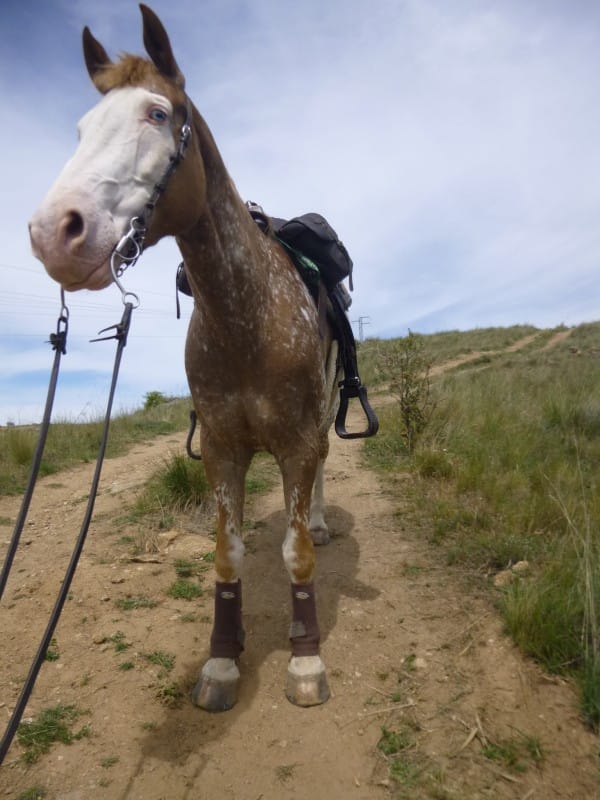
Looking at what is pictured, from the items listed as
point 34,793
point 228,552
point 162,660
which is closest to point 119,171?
point 228,552

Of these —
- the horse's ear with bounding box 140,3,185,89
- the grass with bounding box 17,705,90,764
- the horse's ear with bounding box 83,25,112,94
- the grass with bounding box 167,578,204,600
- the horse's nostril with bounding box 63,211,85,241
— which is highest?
the horse's ear with bounding box 83,25,112,94

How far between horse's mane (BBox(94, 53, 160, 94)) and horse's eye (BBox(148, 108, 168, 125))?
0.39 feet

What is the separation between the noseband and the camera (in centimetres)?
164

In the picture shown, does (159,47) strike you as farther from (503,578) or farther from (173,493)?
(173,493)

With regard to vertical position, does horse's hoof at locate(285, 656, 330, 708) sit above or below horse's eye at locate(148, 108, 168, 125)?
below

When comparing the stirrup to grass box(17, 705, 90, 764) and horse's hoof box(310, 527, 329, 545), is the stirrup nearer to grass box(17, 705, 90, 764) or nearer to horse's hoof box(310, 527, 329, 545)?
horse's hoof box(310, 527, 329, 545)

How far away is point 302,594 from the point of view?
2.73 metres

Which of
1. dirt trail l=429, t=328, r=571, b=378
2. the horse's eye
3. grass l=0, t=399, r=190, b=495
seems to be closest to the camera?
the horse's eye

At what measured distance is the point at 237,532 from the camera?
2775 mm

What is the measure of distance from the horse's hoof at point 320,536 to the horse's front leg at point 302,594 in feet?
4.72

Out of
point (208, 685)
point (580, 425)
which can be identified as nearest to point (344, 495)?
point (208, 685)

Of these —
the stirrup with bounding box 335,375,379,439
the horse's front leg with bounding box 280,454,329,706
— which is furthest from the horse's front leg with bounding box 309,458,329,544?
the horse's front leg with bounding box 280,454,329,706

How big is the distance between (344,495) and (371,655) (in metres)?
2.54

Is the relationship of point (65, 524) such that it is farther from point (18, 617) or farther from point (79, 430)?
point (79, 430)
